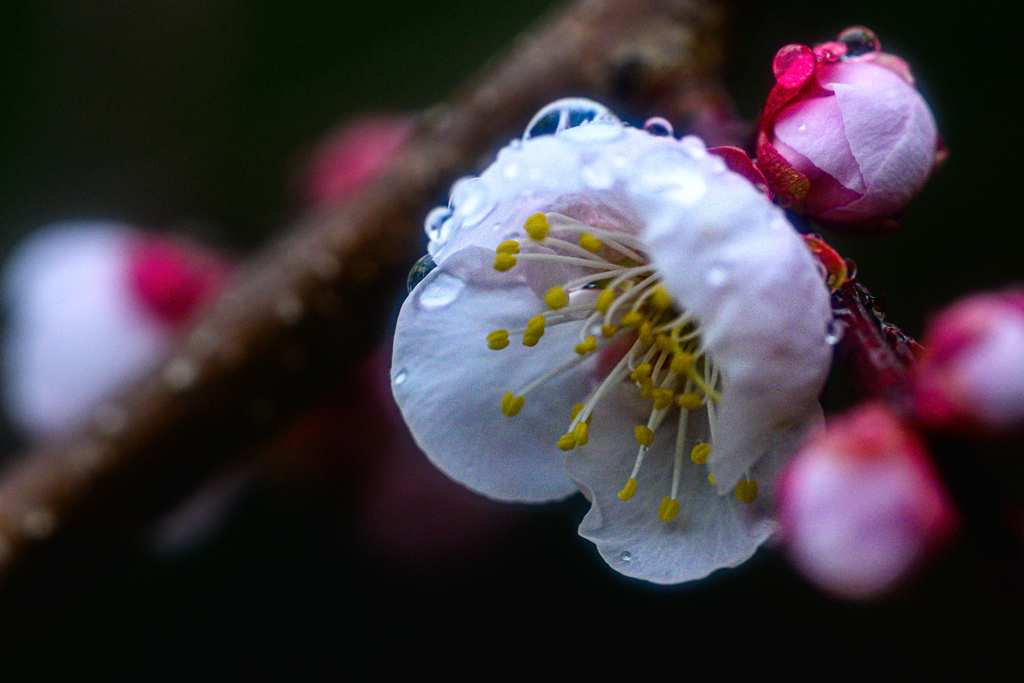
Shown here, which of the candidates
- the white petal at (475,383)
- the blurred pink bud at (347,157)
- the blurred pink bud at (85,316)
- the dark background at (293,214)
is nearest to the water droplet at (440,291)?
the white petal at (475,383)

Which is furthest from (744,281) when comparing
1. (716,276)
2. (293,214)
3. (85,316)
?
(293,214)

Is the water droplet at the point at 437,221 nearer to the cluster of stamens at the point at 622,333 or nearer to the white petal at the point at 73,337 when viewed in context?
the cluster of stamens at the point at 622,333

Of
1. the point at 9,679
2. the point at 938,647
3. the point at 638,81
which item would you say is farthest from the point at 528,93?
the point at 9,679

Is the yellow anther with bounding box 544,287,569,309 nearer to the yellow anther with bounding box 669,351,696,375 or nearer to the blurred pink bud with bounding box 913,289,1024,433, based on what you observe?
the yellow anther with bounding box 669,351,696,375

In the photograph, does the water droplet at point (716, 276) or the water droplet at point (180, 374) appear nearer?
the water droplet at point (716, 276)

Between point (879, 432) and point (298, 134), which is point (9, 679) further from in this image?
point (879, 432)
